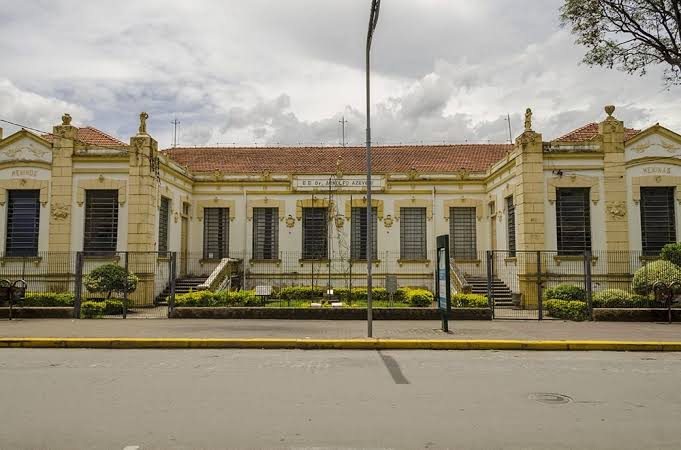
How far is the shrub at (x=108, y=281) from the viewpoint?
17719 millimetres

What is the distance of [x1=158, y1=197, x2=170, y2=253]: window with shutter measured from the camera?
21.5 meters

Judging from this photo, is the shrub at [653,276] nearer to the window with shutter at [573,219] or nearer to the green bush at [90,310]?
the window with shutter at [573,219]

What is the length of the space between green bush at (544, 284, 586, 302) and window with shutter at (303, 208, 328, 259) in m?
10.4

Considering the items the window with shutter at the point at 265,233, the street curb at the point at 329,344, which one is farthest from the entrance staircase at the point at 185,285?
the street curb at the point at 329,344

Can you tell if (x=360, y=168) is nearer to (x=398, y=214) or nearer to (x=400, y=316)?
(x=398, y=214)

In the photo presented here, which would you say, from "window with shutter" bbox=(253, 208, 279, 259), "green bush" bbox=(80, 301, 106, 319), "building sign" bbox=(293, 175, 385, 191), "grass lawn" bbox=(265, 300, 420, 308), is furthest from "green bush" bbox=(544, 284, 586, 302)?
"green bush" bbox=(80, 301, 106, 319)

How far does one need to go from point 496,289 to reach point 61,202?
1713 cm

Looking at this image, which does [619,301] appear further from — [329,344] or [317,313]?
[329,344]

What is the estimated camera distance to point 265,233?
24.9 metres

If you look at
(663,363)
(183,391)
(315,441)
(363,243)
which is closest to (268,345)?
(183,391)

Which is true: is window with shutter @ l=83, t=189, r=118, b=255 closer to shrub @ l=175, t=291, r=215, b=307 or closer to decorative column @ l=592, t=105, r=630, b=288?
shrub @ l=175, t=291, r=215, b=307

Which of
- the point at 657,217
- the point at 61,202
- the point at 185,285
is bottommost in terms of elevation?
the point at 185,285

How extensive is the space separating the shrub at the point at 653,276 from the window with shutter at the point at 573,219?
8.81 feet

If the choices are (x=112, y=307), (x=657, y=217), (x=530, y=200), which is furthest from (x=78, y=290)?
(x=657, y=217)
